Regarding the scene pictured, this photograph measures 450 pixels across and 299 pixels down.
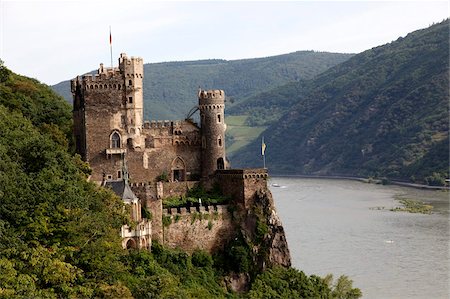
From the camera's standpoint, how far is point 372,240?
63438 millimetres

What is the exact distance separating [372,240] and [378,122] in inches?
3018

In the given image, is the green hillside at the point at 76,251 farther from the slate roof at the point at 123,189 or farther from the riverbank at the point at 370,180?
the riverbank at the point at 370,180

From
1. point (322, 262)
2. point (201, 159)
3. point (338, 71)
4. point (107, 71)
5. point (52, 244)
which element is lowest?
point (322, 262)

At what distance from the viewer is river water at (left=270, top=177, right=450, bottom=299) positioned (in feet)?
163

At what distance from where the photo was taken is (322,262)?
54.9 metres

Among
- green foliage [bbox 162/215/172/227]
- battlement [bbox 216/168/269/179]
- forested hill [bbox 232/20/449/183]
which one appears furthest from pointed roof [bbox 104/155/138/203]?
forested hill [bbox 232/20/449/183]

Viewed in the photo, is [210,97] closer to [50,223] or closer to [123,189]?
[123,189]

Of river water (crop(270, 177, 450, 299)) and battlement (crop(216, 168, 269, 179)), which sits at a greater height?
battlement (crop(216, 168, 269, 179))

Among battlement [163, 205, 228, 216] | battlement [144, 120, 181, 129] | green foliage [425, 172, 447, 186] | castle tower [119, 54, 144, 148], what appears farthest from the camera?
green foliage [425, 172, 447, 186]

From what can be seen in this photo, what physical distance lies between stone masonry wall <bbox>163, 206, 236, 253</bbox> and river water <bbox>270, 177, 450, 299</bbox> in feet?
35.7

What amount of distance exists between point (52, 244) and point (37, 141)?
766 centimetres

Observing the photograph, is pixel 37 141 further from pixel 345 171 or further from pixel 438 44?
pixel 438 44

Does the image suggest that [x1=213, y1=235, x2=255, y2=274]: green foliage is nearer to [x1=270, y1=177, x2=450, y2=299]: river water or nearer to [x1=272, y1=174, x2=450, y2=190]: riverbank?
[x1=270, y1=177, x2=450, y2=299]: river water

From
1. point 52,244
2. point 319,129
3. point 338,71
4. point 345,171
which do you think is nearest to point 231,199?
point 52,244
